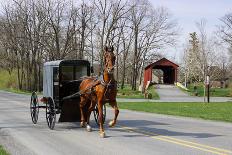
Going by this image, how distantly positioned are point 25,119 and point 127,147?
9.89 m

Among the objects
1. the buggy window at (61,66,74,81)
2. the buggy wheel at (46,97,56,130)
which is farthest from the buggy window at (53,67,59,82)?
the buggy wheel at (46,97,56,130)

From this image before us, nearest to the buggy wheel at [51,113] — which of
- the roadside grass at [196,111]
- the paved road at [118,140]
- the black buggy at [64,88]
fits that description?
the black buggy at [64,88]

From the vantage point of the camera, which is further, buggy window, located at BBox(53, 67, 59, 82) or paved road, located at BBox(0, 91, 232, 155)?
buggy window, located at BBox(53, 67, 59, 82)

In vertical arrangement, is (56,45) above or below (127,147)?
above

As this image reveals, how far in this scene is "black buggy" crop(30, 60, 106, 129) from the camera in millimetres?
16188

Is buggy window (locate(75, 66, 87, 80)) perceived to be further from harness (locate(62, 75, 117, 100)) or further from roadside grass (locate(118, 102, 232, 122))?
roadside grass (locate(118, 102, 232, 122))

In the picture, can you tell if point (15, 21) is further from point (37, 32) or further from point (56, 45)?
point (56, 45)

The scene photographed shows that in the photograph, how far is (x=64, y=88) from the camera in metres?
16.6

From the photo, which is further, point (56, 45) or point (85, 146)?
point (56, 45)

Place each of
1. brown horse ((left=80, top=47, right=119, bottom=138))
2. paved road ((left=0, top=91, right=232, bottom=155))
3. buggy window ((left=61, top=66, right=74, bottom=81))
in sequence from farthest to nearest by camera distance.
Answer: buggy window ((left=61, top=66, right=74, bottom=81))
brown horse ((left=80, top=47, right=119, bottom=138))
paved road ((left=0, top=91, right=232, bottom=155))

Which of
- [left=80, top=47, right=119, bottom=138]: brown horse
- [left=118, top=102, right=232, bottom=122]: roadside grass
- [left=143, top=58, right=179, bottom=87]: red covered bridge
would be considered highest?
[left=143, top=58, right=179, bottom=87]: red covered bridge

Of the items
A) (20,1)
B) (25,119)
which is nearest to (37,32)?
(20,1)

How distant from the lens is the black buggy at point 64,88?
16.2m

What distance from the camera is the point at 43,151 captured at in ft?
36.3
